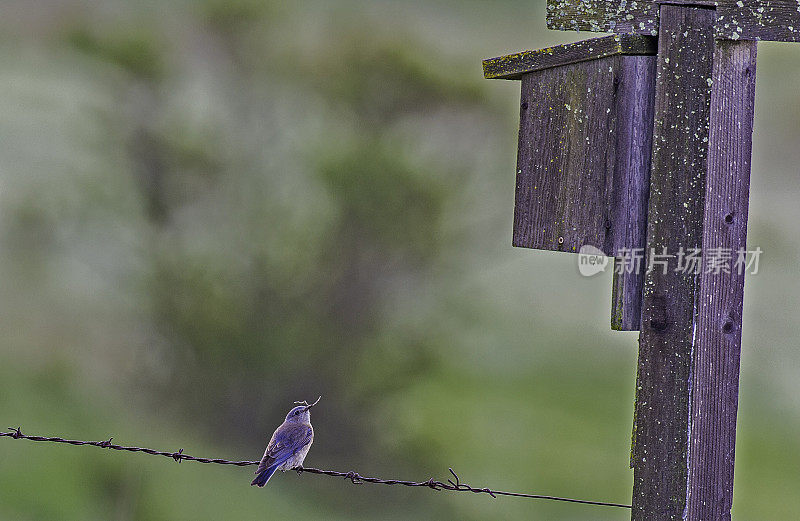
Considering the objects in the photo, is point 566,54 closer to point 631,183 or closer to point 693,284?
point 631,183

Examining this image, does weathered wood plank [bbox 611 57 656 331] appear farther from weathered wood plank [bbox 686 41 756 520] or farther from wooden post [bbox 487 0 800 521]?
weathered wood plank [bbox 686 41 756 520]

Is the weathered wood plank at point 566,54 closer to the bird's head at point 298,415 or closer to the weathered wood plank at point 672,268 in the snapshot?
the weathered wood plank at point 672,268

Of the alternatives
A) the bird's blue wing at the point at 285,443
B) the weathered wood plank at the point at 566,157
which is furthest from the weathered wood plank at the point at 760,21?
the bird's blue wing at the point at 285,443

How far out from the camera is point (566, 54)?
2.31 meters

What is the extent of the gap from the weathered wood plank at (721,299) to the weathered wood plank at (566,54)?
21cm

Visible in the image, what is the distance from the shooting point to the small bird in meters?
4.26

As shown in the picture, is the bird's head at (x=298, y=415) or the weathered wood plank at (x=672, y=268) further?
the bird's head at (x=298, y=415)

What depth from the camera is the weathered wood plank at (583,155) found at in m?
2.12

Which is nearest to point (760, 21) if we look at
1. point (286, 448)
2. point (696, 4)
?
point (696, 4)

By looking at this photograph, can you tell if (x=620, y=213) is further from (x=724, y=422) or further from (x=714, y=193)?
(x=724, y=422)

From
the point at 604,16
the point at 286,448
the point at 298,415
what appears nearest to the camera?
the point at 604,16

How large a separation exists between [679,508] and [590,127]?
1.04 metres

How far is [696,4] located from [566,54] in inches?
16.0

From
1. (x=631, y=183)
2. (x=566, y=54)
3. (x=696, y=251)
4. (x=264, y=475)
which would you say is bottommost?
(x=264, y=475)
